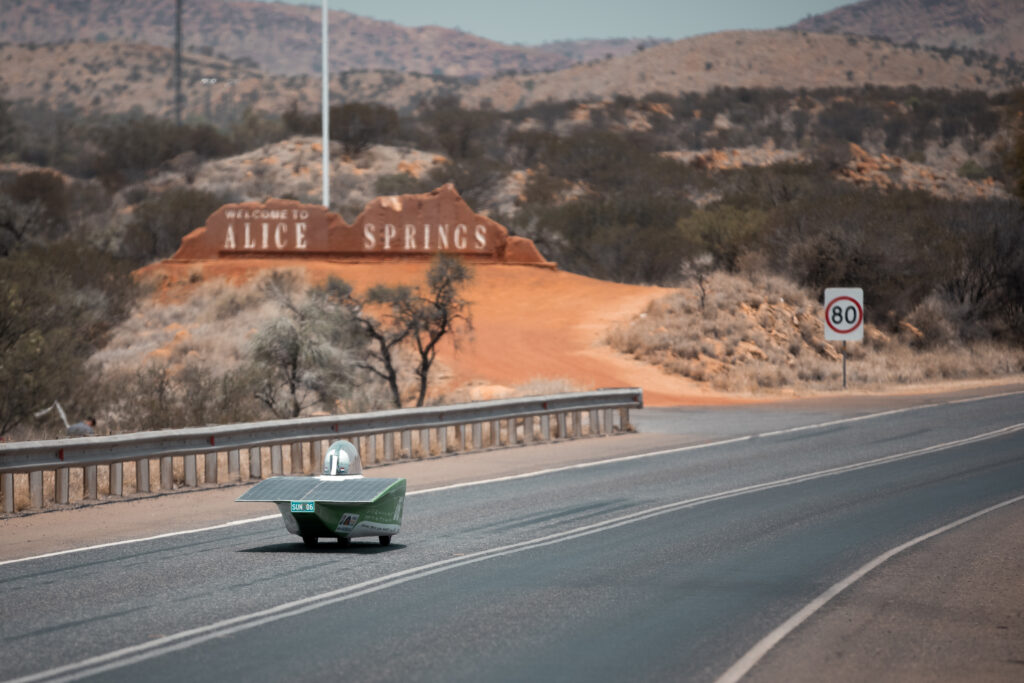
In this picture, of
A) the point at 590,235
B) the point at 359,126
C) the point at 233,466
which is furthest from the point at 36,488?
the point at 359,126

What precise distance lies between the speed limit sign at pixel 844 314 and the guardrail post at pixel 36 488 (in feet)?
75.4

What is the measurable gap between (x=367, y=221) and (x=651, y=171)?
39184mm

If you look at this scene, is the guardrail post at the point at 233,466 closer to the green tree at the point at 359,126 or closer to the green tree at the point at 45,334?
the green tree at the point at 45,334

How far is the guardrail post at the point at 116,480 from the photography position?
1538 centimetres

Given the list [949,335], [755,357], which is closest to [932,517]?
[755,357]

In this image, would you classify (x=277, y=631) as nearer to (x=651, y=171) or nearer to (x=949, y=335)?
(x=949, y=335)

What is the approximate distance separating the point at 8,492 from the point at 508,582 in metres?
7.01

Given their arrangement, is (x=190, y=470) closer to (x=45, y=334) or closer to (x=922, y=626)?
(x=922, y=626)

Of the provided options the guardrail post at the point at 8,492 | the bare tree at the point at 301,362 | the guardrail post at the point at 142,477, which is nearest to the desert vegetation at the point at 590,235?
the bare tree at the point at 301,362

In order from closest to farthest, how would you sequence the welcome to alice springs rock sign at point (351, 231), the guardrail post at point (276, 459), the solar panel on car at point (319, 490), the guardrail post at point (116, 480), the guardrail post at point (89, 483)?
the solar panel on car at point (319, 490), the guardrail post at point (89, 483), the guardrail post at point (116, 480), the guardrail post at point (276, 459), the welcome to alice springs rock sign at point (351, 231)

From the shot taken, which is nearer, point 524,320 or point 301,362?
point 301,362

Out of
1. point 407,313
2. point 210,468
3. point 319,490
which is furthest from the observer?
point 407,313

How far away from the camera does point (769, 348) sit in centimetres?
4003

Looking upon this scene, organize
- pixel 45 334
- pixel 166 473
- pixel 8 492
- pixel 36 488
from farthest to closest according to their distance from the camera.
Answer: pixel 45 334
pixel 166 473
pixel 36 488
pixel 8 492
